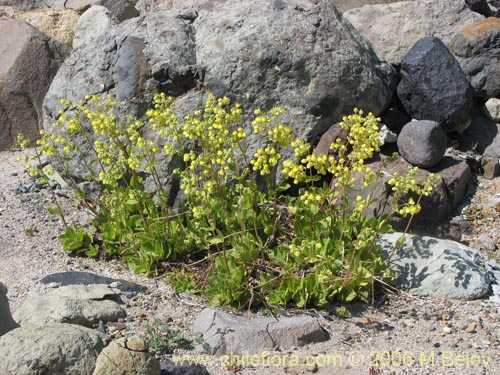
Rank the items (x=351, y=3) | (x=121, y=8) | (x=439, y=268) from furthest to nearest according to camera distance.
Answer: (x=121, y=8)
(x=351, y=3)
(x=439, y=268)

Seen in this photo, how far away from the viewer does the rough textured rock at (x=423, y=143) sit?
584 cm

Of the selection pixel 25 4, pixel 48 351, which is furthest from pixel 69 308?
pixel 25 4

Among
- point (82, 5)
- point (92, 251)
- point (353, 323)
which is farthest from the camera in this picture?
point (82, 5)

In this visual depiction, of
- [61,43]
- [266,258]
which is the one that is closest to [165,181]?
[266,258]

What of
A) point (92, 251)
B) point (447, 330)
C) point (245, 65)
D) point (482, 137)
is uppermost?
point (245, 65)

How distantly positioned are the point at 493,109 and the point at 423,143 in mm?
1361

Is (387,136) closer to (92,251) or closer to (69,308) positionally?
(92,251)

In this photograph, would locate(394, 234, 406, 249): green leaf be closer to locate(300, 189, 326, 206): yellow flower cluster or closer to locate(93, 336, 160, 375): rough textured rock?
locate(300, 189, 326, 206): yellow flower cluster

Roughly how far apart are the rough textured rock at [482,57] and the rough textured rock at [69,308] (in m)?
4.24

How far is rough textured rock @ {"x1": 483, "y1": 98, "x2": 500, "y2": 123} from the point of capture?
22.1 ft

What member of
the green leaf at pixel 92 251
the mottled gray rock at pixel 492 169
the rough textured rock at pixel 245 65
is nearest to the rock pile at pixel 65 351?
the green leaf at pixel 92 251

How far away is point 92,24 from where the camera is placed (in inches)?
357

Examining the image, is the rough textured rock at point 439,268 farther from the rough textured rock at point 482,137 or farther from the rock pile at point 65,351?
the rock pile at point 65,351

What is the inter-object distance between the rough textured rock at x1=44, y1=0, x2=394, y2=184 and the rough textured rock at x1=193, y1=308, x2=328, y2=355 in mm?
1804
